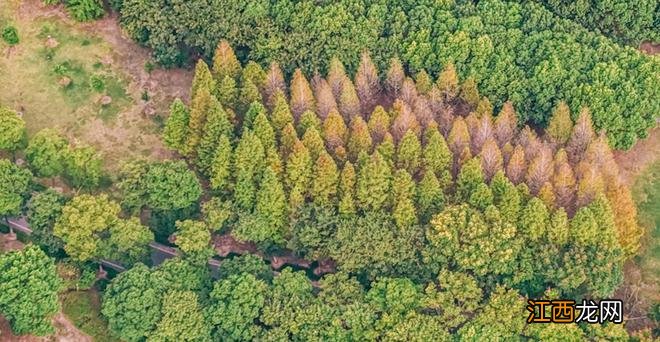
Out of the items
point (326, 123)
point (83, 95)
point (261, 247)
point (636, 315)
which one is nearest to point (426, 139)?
point (326, 123)

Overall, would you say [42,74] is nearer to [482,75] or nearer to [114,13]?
[114,13]

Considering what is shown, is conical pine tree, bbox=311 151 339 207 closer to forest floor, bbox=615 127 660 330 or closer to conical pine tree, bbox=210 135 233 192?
conical pine tree, bbox=210 135 233 192

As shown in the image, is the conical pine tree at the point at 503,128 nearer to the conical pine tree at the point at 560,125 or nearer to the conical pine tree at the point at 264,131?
the conical pine tree at the point at 560,125

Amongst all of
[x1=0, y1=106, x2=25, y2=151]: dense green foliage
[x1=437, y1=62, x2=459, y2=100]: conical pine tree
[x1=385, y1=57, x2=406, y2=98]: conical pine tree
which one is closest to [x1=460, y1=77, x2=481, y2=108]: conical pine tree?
[x1=437, y1=62, x2=459, y2=100]: conical pine tree

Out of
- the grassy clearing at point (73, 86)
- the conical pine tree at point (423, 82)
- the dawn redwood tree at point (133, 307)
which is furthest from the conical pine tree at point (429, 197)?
the grassy clearing at point (73, 86)

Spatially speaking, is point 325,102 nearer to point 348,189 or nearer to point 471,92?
point 348,189

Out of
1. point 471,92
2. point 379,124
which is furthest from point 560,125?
point 379,124
